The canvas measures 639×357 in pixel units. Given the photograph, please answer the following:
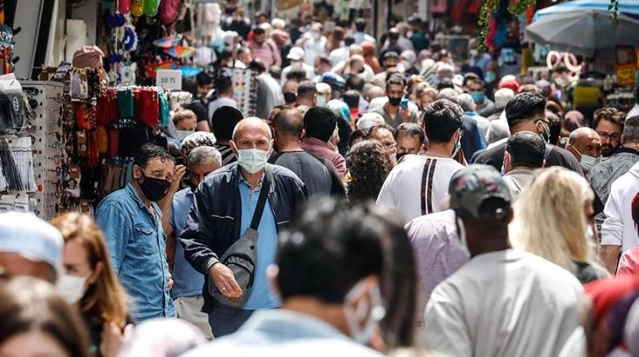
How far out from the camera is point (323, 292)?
129 inches

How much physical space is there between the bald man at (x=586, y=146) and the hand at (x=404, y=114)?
4459 mm

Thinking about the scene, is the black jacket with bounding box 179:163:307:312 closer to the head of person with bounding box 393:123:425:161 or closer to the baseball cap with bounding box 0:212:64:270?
the head of person with bounding box 393:123:425:161

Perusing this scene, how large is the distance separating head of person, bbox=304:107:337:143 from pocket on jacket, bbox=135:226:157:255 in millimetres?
2550

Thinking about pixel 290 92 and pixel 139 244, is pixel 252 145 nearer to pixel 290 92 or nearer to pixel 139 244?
pixel 139 244

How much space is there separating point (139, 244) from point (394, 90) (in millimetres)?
7887

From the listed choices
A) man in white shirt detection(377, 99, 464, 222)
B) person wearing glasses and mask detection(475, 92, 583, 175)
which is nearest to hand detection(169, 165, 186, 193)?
man in white shirt detection(377, 99, 464, 222)

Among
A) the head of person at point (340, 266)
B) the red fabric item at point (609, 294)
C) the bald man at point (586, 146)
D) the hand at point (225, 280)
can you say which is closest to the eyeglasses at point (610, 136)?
the bald man at point (586, 146)

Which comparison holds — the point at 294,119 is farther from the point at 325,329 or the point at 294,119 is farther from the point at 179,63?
the point at 179,63

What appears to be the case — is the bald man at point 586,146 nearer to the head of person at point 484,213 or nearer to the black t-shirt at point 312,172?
the black t-shirt at point 312,172

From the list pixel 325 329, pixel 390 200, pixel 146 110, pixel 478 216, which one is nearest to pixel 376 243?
pixel 325 329

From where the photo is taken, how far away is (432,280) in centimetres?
686

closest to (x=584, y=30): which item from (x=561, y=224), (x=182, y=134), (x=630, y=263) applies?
(x=182, y=134)

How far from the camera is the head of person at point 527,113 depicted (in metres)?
9.82

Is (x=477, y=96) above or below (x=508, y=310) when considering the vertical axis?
below
